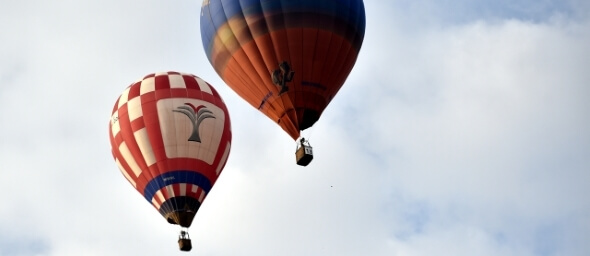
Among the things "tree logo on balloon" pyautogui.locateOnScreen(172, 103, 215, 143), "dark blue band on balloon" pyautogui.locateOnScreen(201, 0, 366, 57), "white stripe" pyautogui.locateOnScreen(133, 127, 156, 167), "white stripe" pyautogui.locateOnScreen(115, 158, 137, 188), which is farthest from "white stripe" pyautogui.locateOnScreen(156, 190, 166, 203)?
"dark blue band on balloon" pyautogui.locateOnScreen(201, 0, 366, 57)

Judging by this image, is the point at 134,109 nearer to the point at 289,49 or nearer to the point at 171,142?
the point at 171,142

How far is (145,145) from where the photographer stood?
4225cm

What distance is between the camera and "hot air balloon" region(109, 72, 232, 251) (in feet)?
137

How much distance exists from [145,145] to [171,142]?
0.68 m

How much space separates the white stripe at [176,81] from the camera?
143ft

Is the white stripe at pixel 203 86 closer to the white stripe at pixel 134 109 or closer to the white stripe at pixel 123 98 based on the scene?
the white stripe at pixel 134 109

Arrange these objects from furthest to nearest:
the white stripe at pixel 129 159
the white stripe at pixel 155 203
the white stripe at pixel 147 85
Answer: the white stripe at pixel 147 85, the white stripe at pixel 129 159, the white stripe at pixel 155 203

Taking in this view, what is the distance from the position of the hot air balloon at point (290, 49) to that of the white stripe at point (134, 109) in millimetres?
2709

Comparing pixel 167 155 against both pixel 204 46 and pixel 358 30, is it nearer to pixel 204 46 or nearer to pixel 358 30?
pixel 204 46

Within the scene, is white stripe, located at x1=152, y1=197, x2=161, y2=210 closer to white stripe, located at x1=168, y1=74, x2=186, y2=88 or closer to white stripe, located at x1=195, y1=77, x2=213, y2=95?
white stripe, located at x1=168, y1=74, x2=186, y2=88

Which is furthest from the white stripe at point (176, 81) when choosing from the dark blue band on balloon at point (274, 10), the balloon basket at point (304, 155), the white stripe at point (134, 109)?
the balloon basket at point (304, 155)

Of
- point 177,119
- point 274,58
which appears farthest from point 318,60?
point 177,119

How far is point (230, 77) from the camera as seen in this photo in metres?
42.9

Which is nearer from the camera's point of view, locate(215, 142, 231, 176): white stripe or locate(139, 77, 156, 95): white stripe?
locate(215, 142, 231, 176): white stripe
